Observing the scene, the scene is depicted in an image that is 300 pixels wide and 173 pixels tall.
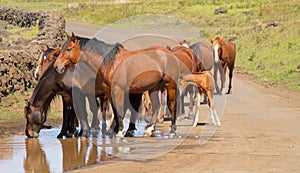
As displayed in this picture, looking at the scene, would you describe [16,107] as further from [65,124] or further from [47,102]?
[65,124]

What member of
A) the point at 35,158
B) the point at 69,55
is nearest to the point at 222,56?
the point at 69,55

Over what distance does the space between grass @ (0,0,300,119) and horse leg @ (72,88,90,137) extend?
1074 cm

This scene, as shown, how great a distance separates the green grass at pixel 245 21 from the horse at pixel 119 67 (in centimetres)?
982

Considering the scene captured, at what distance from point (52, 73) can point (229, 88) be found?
344 inches

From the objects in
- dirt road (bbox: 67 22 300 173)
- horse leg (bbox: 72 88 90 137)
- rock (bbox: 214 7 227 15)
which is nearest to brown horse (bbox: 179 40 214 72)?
dirt road (bbox: 67 22 300 173)

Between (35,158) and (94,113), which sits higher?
(94,113)

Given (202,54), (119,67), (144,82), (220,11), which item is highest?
(119,67)

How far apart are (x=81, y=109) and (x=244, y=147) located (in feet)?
11.1

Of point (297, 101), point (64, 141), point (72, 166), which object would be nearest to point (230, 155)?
point (72, 166)

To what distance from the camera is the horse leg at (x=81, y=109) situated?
1391 cm

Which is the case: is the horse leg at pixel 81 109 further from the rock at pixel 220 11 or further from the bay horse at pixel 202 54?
the rock at pixel 220 11

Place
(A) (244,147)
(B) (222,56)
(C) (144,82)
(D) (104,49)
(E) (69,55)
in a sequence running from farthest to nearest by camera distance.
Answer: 1. (B) (222,56)
2. (C) (144,82)
3. (D) (104,49)
4. (E) (69,55)
5. (A) (244,147)

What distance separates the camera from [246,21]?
46.0 m

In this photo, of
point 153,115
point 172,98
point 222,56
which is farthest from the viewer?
point 222,56
